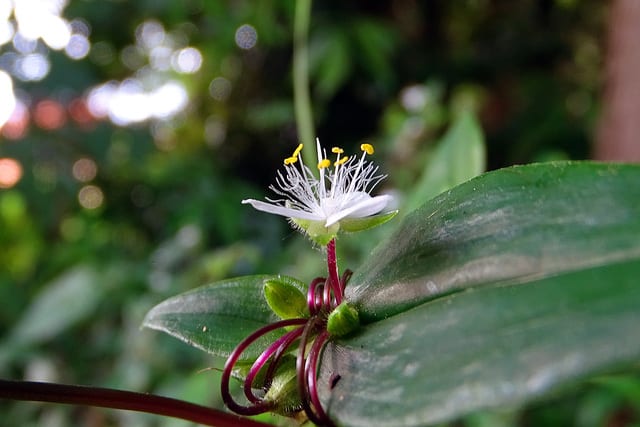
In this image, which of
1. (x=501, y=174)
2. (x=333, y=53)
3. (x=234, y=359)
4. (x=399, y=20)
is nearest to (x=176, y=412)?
(x=234, y=359)

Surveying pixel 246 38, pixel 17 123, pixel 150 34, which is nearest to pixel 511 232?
pixel 17 123

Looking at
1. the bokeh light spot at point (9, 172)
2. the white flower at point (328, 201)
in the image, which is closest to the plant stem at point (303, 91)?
the white flower at point (328, 201)

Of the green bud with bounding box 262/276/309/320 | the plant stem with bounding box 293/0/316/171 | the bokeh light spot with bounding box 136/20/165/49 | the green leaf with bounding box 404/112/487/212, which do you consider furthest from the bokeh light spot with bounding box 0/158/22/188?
the green bud with bounding box 262/276/309/320

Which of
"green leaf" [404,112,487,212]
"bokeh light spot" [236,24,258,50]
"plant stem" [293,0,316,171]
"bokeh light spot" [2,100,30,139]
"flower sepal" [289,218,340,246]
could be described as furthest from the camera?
"bokeh light spot" [236,24,258,50]

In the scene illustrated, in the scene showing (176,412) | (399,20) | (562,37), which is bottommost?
(176,412)

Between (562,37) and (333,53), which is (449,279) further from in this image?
(562,37)

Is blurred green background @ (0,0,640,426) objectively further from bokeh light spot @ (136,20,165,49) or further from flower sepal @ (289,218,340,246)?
flower sepal @ (289,218,340,246)
